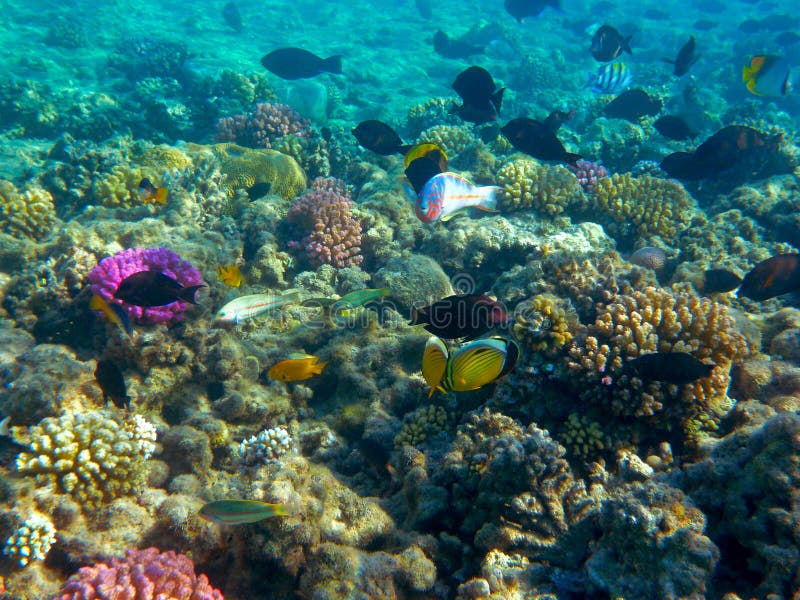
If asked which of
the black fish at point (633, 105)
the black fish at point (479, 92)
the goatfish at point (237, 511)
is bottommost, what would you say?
the goatfish at point (237, 511)

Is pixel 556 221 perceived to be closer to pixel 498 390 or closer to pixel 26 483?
pixel 498 390

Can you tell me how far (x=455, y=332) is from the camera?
10.7 feet

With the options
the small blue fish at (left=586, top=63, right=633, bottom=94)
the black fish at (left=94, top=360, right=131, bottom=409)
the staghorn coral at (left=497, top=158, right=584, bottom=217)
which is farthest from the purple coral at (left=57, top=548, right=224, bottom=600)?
the small blue fish at (left=586, top=63, right=633, bottom=94)

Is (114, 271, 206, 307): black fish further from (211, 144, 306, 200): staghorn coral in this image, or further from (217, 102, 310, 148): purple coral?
(217, 102, 310, 148): purple coral

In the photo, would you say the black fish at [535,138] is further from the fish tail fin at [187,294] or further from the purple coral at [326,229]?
the fish tail fin at [187,294]

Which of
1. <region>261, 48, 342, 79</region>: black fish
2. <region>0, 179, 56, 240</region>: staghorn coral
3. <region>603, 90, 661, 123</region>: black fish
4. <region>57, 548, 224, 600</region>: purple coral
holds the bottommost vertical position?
<region>0, 179, 56, 240</region>: staghorn coral

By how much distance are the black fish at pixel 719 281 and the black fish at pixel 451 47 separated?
63.6ft

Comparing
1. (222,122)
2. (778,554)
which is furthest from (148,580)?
(222,122)

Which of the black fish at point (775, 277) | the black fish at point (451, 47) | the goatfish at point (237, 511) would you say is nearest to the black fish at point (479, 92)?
the black fish at point (775, 277)

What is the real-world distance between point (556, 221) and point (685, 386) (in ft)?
12.8

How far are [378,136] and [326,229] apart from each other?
5.53 ft

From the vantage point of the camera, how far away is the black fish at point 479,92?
571 centimetres

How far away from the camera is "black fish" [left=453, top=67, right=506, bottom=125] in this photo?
571 centimetres

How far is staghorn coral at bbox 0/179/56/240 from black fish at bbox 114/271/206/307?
515cm
